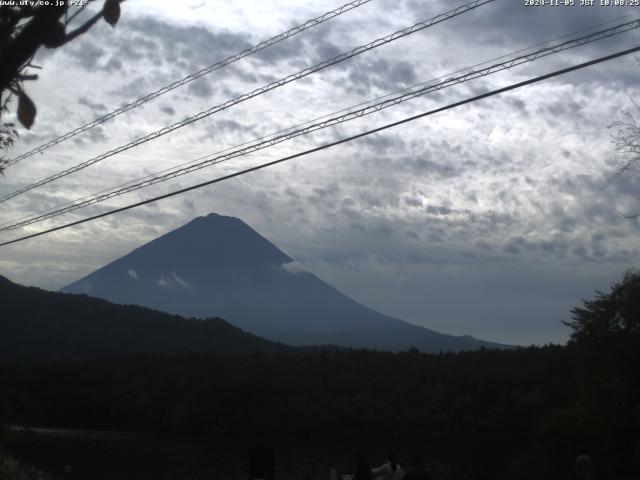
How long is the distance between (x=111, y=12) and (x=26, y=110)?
2.08ft

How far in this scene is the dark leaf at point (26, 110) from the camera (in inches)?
151

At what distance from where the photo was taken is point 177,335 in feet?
495

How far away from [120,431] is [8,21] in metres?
94.9

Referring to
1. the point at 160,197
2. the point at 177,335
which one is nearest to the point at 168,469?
the point at 160,197

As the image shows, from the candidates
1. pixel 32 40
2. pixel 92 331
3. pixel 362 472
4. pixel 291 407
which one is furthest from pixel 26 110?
pixel 92 331

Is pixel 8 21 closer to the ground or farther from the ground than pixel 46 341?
closer to the ground

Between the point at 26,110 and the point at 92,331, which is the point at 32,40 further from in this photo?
the point at 92,331

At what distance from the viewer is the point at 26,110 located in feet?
12.7

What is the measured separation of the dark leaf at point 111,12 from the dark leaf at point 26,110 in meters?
0.55

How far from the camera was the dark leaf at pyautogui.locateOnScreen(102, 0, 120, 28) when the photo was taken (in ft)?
12.8

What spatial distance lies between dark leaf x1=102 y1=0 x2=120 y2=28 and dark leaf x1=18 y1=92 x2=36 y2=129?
547 mm

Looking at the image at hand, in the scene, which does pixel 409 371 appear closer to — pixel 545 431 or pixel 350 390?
pixel 350 390

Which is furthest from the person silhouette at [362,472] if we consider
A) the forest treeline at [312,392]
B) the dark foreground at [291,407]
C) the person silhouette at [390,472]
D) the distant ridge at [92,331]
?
the distant ridge at [92,331]

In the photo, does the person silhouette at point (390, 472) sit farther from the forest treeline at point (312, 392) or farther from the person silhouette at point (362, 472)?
the forest treeline at point (312, 392)
